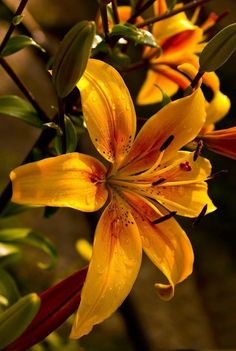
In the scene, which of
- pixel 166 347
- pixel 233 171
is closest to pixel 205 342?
pixel 166 347

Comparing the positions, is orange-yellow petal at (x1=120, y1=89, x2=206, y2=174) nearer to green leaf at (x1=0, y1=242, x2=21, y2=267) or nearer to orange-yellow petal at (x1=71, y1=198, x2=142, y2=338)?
orange-yellow petal at (x1=71, y1=198, x2=142, y2=338)

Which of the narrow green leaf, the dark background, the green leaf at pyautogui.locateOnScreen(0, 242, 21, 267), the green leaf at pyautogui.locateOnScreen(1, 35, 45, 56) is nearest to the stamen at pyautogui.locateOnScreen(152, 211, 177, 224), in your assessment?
the narrow green leaf

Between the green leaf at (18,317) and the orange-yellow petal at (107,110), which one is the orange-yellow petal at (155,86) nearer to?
the orange-yellow petal at (107,110)

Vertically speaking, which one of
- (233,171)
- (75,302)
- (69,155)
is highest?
(69,155)

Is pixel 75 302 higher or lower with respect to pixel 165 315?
higher

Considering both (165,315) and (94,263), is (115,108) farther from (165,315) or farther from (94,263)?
(165,315)

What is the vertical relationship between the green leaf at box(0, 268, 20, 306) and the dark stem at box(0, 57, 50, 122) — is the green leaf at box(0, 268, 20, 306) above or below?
below
